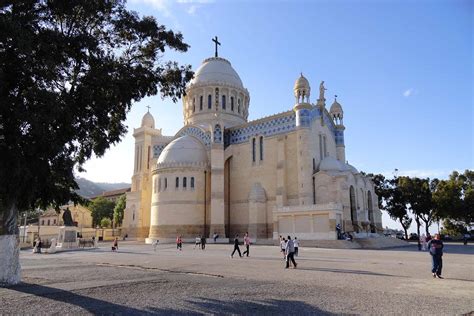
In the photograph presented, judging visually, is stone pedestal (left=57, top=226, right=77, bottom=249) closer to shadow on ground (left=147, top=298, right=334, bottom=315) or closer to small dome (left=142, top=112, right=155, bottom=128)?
small dome (left=142, top=112, right=155, bottom=128)

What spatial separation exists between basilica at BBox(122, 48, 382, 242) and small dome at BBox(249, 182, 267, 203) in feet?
0.34

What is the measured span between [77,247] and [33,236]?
15.8 meters

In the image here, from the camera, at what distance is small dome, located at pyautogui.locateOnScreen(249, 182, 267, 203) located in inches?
1515

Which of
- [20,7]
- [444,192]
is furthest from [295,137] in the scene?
[20,7]

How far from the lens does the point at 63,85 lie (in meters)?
12.2

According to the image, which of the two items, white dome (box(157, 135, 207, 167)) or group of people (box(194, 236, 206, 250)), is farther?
white dome (box(157, 135, 207, 167))

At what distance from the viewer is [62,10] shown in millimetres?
11312

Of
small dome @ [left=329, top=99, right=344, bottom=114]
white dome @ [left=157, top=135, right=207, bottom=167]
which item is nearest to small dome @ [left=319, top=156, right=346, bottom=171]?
small dome @ [left=329, top=99, right=344, bottom=114]

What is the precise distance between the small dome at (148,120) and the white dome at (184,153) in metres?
12.0

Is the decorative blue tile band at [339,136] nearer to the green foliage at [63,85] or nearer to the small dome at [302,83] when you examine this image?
the small dome at [302,83]

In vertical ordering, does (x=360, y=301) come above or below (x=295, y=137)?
below

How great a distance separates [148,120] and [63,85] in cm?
4209

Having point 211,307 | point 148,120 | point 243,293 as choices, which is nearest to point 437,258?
point 243,293

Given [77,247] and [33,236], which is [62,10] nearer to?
[77,247]
